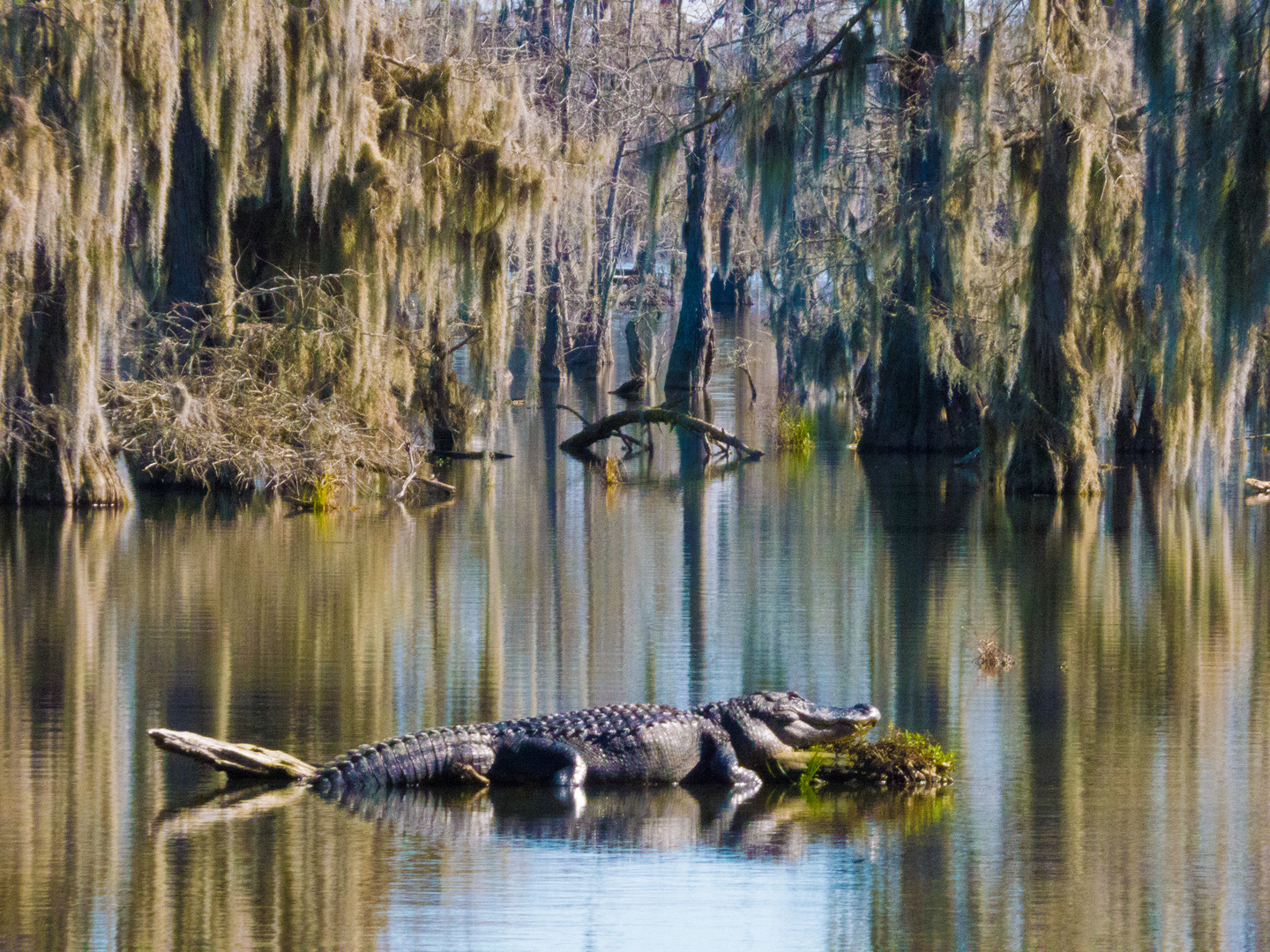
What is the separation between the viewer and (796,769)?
283 inches

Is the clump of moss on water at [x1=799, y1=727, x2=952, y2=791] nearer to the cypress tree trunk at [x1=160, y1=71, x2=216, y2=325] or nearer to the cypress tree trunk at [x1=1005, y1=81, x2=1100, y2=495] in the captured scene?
the cypress tree trunk at [x1=1005, y1=81, x2=1100, y2=495]

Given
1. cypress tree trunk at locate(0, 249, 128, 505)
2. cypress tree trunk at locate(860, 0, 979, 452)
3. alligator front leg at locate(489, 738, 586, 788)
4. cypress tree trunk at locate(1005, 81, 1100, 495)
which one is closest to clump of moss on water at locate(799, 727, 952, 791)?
alligator front leg at locate(489, 738, 586, 788)

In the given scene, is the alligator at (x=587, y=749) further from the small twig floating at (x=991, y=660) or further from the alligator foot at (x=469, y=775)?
the small twig floating at (x=991, y=660)

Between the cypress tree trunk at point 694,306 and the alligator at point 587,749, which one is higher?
the cypress tree trunk at point 694,306

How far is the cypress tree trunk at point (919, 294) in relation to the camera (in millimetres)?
19625

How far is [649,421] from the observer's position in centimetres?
2253

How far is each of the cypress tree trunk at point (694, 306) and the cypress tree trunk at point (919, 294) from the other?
36.6 feet

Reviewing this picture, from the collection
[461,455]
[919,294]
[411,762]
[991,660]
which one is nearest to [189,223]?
[461,455]

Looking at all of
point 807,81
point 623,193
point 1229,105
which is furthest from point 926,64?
point 623,193

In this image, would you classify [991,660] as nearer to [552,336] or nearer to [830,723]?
[830,723]

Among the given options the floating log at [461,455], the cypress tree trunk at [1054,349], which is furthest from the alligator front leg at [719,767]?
the floating log at [461,455]

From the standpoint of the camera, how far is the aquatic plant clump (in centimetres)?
688

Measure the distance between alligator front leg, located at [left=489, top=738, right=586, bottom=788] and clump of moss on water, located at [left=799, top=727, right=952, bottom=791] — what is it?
1.06 metres

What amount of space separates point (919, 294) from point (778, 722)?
1329cm
